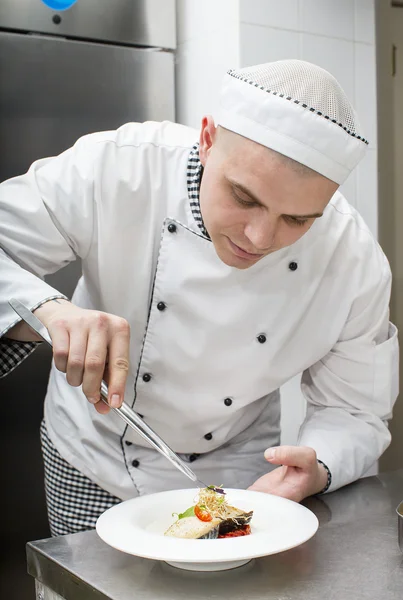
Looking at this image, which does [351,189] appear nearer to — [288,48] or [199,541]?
[288,48]

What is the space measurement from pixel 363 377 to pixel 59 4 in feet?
4.97

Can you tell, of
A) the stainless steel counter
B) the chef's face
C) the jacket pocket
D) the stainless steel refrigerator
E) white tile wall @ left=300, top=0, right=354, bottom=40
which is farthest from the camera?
white tile wall @ left=300, top=0, right=354, bottom=40

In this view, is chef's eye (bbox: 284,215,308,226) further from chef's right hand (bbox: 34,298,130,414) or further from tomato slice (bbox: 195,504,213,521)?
tomato slice (bbox: 195,504,213,521)

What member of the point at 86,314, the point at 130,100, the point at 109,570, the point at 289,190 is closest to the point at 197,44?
the point at 130,100

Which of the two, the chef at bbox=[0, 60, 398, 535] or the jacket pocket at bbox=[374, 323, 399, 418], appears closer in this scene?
the chef at bbox=[0, 60, 398, 535]

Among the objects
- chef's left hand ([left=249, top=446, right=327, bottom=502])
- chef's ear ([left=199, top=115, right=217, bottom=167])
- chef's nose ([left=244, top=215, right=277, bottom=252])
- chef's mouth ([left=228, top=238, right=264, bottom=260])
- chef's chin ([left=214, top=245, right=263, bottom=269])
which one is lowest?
chef's left hand ([left=249, top=446, right=327, bottom=502])

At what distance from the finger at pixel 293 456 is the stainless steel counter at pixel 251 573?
0.14m

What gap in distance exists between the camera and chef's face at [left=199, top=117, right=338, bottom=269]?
4.29 ft

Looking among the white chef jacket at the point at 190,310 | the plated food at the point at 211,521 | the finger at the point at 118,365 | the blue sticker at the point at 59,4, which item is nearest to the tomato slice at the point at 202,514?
the plated food at the point at 211,521

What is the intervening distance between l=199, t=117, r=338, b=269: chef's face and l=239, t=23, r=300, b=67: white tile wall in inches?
39.6

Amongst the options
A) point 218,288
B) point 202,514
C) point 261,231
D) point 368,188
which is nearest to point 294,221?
point 261,231

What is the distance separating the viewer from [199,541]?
1.07 m

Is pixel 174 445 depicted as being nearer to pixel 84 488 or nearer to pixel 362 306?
pixel 84 488

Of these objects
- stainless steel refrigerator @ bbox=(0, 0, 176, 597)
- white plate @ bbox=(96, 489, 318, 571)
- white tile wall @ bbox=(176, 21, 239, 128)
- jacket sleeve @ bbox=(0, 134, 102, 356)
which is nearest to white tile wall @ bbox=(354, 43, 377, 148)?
white tile wall @ bbox=(176, 21, 239, 128)
